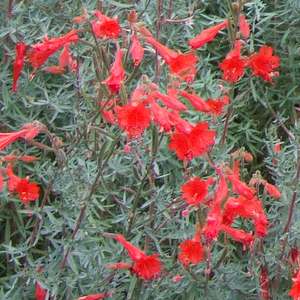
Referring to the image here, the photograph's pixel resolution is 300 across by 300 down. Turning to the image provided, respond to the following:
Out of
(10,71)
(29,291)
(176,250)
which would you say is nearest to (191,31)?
(10,71)

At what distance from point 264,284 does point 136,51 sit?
99 centimetres

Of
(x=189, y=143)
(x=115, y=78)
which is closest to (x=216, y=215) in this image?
(x=189, y=143)

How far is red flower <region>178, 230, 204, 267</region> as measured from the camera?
8.75 feet

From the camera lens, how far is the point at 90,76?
3381mm

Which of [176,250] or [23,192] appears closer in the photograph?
[23,192]

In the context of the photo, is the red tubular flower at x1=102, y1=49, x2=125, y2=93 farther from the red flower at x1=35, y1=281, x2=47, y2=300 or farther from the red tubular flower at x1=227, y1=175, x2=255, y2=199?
the red flower at x1=35, y1=281, x2=47, y2=300

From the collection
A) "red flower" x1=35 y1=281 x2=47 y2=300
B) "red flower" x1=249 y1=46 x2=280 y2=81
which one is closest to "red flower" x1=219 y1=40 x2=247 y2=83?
"red flower" x1=249 y1=46 x2=280 y2=81

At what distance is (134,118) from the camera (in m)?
2.35

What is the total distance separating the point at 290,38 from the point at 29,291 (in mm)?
1837

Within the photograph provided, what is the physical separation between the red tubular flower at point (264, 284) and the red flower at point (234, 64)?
696mm

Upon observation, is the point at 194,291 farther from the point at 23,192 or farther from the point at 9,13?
the point at 9,13

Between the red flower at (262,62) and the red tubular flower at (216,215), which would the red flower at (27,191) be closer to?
the red tubular flower at (216,215)

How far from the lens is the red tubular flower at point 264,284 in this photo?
2.93 m

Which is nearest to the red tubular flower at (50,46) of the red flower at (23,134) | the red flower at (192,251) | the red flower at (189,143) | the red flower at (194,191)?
the red flower at (23,134)
